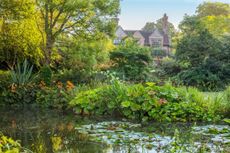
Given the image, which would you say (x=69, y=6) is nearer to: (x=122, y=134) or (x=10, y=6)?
(x=10, y=6)

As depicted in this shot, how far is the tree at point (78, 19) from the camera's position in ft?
47.9

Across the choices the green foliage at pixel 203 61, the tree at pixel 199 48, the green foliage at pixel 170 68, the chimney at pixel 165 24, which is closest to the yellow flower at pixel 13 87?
the green foliage at pixel 203 61

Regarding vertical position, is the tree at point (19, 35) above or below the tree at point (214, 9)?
below

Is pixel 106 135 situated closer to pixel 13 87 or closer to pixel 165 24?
pixel 13 87

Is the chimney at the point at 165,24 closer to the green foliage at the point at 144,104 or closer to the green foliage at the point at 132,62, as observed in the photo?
the green foliage at the point at 132,62

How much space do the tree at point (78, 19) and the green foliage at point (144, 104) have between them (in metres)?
4.94

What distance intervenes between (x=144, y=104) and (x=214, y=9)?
36.2 meters

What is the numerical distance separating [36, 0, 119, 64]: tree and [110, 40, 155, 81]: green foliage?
275 cm

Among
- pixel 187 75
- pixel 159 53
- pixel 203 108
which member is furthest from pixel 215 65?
pixel 159 53

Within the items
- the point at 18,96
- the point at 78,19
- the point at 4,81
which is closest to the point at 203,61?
the point at 78,19

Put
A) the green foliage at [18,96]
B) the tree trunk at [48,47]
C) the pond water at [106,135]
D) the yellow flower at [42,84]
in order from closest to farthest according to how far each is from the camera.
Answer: the pond water at [106,135] < the green foliage at [18,96] < the yellow flower at [42,84] < the tree trunk at [48,47]

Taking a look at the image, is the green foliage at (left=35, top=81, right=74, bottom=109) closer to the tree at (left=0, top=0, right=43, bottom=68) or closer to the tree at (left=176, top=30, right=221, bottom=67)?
the tree at (left=0, top=0, right=43, bottom=68)

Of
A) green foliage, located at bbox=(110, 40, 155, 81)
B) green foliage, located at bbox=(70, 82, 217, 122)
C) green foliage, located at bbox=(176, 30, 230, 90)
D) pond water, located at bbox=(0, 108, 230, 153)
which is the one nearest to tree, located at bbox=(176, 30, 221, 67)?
green foliage, located at bbox=(176, 30, 230, 90)

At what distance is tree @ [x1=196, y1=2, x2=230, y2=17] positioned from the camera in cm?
4244
